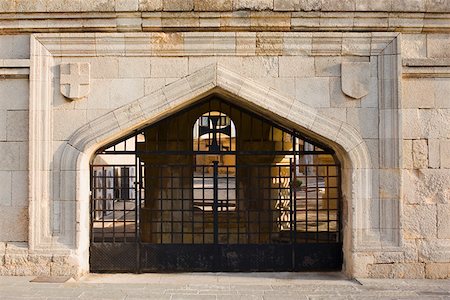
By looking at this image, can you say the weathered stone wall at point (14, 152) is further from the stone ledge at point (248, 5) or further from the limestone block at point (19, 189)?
the stone ledge at point (248, 5)

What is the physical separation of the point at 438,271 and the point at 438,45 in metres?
3.21

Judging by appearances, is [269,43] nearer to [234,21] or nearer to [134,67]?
[234,21]

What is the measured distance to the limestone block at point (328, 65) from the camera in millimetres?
6480

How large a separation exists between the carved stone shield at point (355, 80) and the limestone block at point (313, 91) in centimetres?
26

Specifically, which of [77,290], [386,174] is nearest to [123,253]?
[77,290]

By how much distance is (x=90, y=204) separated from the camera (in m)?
6.84

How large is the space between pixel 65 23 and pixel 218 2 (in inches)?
86.8

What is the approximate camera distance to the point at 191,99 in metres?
6.52

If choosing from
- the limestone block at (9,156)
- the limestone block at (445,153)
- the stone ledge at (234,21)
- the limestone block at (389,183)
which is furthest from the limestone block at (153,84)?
the limestone block at (445,153)

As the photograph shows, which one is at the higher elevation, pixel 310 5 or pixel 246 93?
pixel 310 5

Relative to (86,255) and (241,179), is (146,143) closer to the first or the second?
(241,179)

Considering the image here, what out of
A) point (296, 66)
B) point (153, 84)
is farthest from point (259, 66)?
point (153, 84)

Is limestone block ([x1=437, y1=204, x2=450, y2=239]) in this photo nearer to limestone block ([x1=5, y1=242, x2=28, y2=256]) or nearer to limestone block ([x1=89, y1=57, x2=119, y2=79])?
limestone block ([x1=89, y1=57, x2=119, y2=79])

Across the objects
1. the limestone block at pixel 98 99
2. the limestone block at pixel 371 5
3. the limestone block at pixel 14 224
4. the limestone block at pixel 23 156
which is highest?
the limestone block at pixel 371 5
